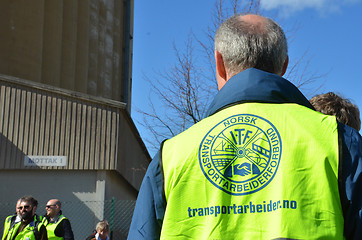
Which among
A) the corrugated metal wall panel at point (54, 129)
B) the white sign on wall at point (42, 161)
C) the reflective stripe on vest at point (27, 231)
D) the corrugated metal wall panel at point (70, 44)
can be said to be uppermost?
the corrugated metal wall panel at point (70, 44)

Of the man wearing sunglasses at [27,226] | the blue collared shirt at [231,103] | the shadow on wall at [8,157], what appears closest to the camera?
the blue collared shirt at [231,103]

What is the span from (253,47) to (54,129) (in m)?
15.6

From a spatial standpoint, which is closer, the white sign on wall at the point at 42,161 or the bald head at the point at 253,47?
the bald head at the point at 253,47

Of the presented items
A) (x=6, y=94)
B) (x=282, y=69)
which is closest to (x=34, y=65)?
(x=6, y=94)

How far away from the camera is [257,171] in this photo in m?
1.93

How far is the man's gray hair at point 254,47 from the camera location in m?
2.17

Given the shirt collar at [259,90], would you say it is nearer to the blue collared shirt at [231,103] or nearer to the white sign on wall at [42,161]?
the blue collared shirt at [231,103]

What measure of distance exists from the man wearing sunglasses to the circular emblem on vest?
7257 millimetres

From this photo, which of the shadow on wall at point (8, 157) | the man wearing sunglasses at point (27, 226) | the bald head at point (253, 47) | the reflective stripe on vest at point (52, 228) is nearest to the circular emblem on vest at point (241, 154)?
the bald head at point (253, 47)

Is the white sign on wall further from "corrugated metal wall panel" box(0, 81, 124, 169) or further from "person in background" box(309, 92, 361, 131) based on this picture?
"person in background" box(309, 92, 361, 131)

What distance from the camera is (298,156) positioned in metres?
1.90

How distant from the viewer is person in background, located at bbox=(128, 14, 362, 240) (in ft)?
5.98

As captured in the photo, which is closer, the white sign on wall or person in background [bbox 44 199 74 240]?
person in background [bbox 44 199 74 240]

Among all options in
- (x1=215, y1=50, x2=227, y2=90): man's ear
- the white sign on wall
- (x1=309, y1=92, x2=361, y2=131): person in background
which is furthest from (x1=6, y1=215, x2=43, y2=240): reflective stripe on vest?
the white sign on wall
